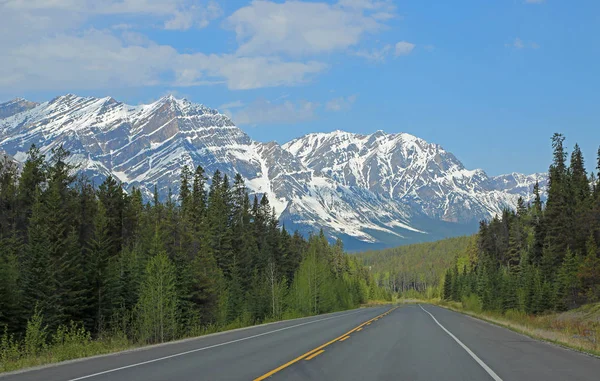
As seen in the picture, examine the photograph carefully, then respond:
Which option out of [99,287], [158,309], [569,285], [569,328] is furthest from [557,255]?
[158,309]

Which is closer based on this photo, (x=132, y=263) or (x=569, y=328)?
(x=569, y=328)

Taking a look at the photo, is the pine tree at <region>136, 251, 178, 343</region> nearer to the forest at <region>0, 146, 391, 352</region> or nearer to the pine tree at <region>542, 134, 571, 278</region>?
the forest at <region>0, 146, 391, 352</region>

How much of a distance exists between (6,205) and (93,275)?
26.7 metres

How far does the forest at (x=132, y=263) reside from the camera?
107 ft

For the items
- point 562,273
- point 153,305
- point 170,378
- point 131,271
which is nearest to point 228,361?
point 170,378

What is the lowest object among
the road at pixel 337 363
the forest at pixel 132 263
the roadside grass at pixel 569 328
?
the roadside grass at pixel 569 328

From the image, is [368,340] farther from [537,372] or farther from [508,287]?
[508,287]

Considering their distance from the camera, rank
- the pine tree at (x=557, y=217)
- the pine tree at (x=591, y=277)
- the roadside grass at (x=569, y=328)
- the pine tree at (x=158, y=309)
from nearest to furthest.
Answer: the roadside grass at (x=569, y=328)
the pine tree at (x=158, y=309)
the pine tree at (x=591, y=277)
the pine tree at (x=557, y=217)

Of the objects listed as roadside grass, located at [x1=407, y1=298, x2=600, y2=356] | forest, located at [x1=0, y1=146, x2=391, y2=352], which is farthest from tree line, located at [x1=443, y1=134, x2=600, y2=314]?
forest, located at [x1=0, y1=146, x2=391, y2=352]

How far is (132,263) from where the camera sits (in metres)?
41.3

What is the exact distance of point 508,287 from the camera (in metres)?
64.9

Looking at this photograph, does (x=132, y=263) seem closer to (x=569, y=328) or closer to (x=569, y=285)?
(x=569, y=328)

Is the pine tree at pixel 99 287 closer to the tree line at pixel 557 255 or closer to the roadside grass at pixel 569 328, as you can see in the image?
the roadside grass at pixel 569 328

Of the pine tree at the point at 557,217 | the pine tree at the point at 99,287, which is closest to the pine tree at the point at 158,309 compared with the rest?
the pine tree at the point at 99,287
